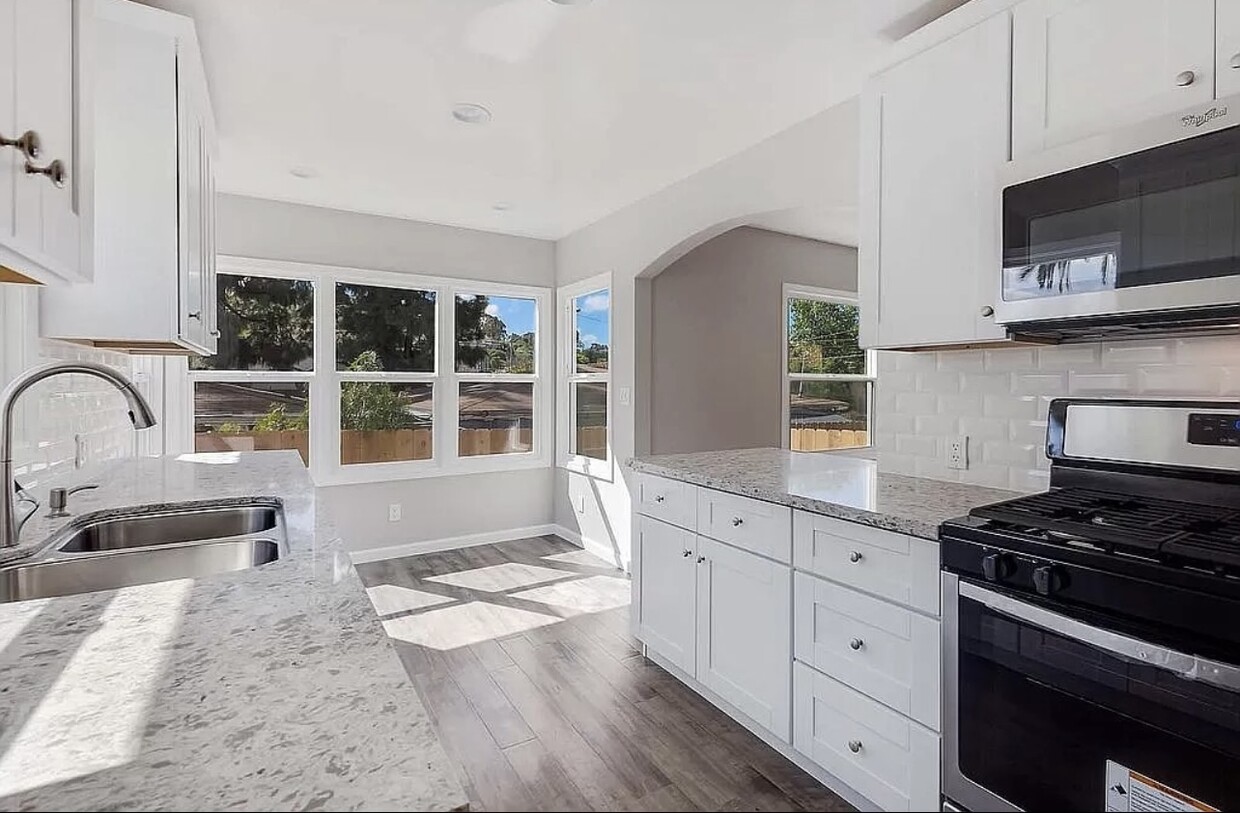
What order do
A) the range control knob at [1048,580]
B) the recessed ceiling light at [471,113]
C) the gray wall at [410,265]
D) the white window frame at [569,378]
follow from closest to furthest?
the range control knob at [1048,580]
the recessed ceiling light at [471,113]
the gray wall at [410,265]
the white window frame at [569,378]

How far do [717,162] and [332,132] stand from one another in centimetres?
184

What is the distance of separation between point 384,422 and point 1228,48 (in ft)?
13.9

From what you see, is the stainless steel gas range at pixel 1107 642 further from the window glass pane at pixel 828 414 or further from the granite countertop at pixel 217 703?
the window glass pane at pixel 828 414

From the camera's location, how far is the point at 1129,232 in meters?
1.36

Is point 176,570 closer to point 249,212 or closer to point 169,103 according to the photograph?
point 169,103

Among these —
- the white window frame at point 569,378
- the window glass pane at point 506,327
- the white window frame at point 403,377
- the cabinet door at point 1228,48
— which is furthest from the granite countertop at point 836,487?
the white window frame at point 403,377

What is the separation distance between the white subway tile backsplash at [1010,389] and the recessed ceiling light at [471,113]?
190 centimetres

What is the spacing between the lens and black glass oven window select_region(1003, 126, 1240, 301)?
1.22 metres

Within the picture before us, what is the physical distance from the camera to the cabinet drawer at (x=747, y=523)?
178 centimetres

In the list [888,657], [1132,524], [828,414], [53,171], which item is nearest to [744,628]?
[1132,524]

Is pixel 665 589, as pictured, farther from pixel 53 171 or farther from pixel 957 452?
pixel 53 171

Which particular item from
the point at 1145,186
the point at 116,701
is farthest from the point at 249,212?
the point at 1145,186

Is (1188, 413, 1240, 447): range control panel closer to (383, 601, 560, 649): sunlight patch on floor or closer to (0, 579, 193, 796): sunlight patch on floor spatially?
(0, 579, 193, 796): sunlight patch on floor

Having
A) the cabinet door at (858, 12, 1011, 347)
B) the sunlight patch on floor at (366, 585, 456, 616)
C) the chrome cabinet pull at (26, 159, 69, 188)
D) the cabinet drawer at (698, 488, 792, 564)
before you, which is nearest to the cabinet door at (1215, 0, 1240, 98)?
the cabinet door at (858, 12, 1011, 347)
